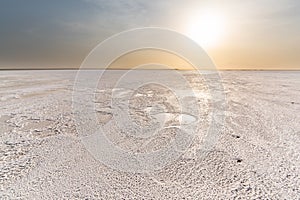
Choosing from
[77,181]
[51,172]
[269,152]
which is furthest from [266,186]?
[51,172]

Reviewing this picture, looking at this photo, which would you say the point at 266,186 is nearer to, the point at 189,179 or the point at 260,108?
the point at 189,179

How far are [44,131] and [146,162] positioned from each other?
2961mm

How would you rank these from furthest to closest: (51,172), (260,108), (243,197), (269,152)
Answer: (260,108) → (269,152) → (51,172) → (243,197)

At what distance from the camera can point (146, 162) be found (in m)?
3.90

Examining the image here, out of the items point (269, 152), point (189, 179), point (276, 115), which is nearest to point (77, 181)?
point (189, 179)

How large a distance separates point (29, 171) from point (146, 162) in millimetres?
1803

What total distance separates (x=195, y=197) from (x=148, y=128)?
10.2 ft

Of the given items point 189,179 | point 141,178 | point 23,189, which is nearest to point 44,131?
point 23,189

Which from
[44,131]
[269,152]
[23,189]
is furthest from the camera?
[44,131]

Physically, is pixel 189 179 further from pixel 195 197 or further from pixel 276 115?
pixel 276 115

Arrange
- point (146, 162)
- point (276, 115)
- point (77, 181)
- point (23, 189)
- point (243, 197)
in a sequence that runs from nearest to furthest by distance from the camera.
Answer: point (243, 197)
point (23, 189)
point (77, 181)
point (146, 162)
point (276, 115)

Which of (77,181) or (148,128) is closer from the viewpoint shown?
(77,181)

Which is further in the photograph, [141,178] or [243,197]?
[141,178]

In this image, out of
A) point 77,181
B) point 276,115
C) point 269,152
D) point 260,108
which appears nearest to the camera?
point 77,181
